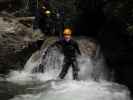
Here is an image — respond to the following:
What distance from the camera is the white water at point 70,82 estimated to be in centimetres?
1102

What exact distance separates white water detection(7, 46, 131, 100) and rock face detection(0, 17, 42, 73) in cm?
59

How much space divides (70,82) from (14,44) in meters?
5.04

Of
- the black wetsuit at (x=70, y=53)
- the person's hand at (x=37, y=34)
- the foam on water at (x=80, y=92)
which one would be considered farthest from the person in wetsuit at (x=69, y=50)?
the person's hand at (x=37, y=34)

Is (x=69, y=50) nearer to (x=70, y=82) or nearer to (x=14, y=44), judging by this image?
(x=70, y=82)

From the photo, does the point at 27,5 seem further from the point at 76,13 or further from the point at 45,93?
the point at 45,93

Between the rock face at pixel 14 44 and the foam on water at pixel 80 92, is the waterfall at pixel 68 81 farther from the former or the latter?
the rock face at pixel 14 44

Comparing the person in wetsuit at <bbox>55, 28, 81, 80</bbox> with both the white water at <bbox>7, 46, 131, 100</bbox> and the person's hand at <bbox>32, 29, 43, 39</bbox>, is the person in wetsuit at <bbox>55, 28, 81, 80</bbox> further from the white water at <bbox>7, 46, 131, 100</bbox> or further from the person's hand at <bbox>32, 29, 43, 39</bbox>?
the person's hand at <bbox>32, 29, 43, 39</bbox>

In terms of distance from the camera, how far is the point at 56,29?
1830 cm

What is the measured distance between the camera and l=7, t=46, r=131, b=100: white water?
11.0 metres

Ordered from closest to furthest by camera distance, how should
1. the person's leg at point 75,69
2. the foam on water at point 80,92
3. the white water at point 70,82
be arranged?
1. the foam on water at point 80,92
2. the white water at point 70,82
3. the person's leg at point 75,69

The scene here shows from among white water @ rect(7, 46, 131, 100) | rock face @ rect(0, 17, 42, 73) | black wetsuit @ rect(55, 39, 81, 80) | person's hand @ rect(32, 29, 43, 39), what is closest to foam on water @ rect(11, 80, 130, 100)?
white water @ rect(7, 46, 131, 100)

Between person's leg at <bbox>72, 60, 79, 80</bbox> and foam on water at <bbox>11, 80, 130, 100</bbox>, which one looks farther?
person's leg at <bbox>72, 60, 79, 80</bbox>

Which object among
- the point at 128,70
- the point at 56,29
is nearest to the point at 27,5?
the point at 56,29

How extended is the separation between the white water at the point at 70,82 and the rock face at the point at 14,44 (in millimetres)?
591
